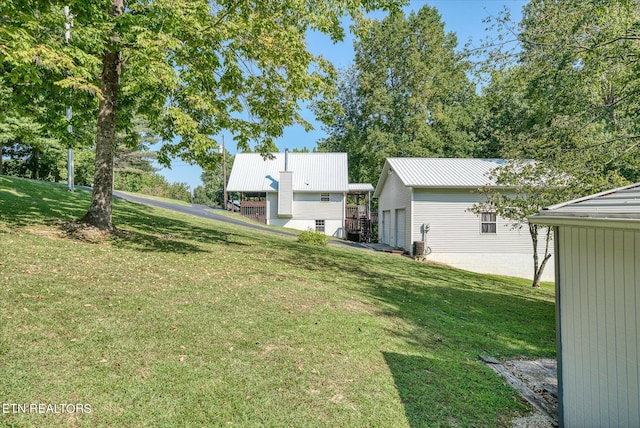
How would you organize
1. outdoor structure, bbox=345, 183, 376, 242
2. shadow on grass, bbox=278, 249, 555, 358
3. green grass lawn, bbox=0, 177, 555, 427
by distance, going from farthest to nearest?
outdoor structure, bbox=345, 183, 376, 242, shadow on grass, bbox=278, 249, 555, 358, green grass lawn, bbox=0, 177, 555, 427

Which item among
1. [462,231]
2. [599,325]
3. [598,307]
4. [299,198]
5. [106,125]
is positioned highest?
[106,125]

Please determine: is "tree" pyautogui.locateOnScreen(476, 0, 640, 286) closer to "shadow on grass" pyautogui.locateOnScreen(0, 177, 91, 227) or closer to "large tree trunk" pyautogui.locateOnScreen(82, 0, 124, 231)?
"large tree trunk" pyautogui.locateOnScreen(82, 0, 124, 231)

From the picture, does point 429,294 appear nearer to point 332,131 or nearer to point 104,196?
point 104,196

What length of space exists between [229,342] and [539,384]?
146 inches

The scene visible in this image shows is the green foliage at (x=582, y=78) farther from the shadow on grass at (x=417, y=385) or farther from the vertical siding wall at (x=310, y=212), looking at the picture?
the vertical siding wall at (x=310, y=212)

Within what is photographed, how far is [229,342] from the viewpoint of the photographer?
4098 millimetres

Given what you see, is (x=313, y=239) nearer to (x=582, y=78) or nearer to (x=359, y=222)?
(x=582, y=78)

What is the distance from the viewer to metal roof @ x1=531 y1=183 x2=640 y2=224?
2.74 meters

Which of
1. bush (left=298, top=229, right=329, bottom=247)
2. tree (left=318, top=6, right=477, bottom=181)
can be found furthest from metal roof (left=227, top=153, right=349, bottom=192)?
bush (left=298, top=229, right=329, bottom=247)

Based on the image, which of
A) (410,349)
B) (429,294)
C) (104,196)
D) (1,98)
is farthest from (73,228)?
(429,294)

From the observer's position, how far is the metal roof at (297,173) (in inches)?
1041

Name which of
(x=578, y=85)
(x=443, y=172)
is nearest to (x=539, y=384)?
(x=578, y=85)

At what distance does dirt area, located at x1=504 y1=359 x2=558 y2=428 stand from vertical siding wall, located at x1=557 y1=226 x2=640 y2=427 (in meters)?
0.24

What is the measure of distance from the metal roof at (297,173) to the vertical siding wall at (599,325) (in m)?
22.6
